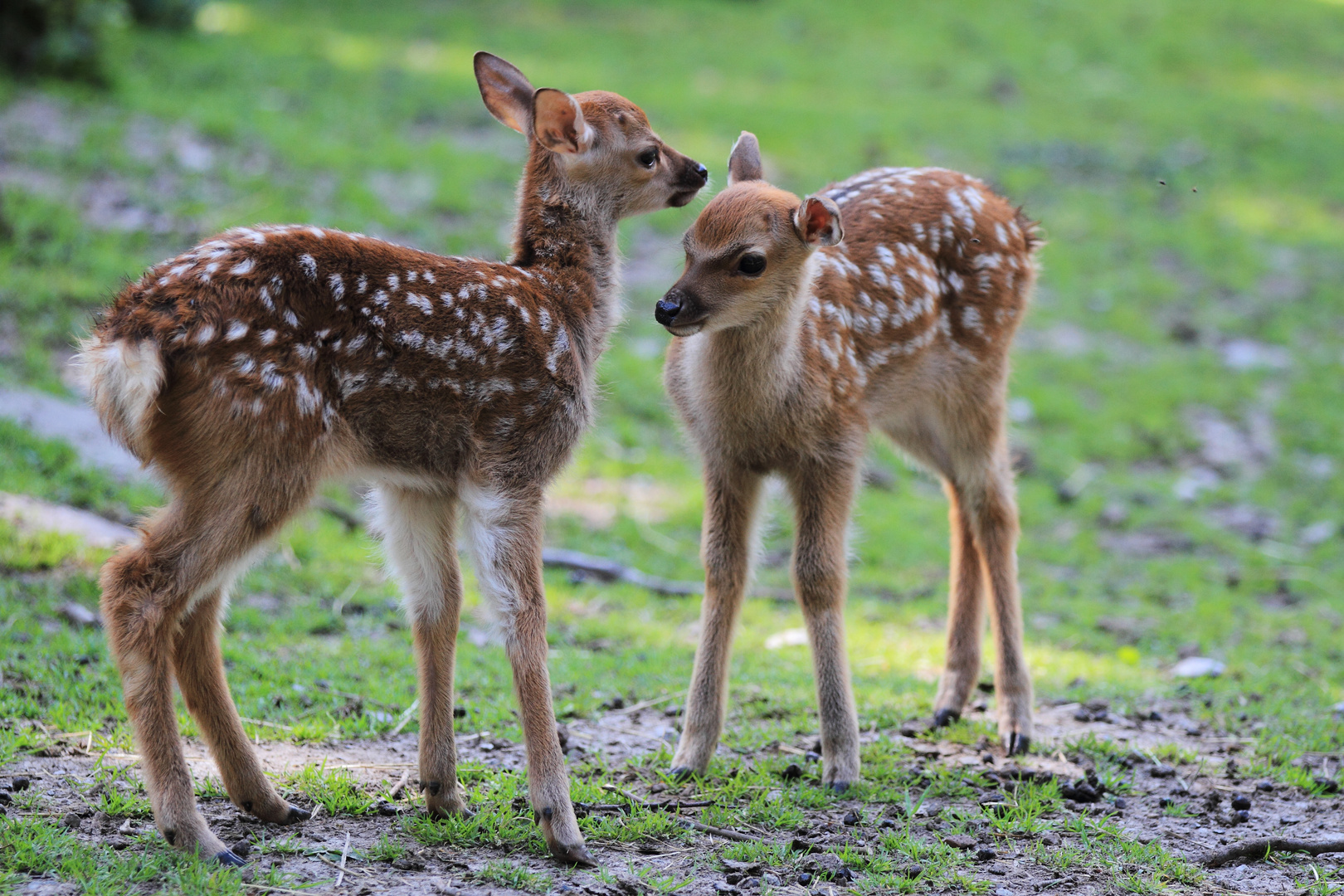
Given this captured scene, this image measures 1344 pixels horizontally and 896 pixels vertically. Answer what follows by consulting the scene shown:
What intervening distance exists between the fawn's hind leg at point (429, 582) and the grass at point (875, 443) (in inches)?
14.9

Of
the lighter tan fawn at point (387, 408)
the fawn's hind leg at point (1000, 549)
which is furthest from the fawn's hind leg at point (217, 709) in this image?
the fawn's hind leg at point (1000, 549)

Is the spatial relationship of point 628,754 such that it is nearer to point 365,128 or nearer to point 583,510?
point 583,510

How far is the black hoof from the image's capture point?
4160mm

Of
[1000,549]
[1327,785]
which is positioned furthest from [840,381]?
[1327,785]

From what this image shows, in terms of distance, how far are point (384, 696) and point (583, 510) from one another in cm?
329

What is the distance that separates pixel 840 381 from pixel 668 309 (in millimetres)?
968

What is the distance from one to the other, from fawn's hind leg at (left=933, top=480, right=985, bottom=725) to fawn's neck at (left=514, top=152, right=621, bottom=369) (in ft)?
6.59

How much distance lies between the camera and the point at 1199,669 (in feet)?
22.5

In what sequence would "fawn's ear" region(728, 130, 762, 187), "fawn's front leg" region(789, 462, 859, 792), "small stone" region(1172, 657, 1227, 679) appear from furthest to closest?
"small stone" region(1172, 657, 1227, 679) < "fawn's ear" region(728, 130, 762, 187) < "fawn's front leg" region(789, 462, 859, 792)

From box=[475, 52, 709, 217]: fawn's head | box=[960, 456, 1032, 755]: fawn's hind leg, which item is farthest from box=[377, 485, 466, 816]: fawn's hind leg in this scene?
box=[960, 456, 1032, 755]: fawn's hind leg

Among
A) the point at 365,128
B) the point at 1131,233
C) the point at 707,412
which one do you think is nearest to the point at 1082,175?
the point at 1131,233

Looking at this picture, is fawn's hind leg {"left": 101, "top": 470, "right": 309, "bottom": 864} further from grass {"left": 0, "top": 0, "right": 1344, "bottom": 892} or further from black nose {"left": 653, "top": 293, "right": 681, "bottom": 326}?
black nose {"left": 653, "top": 293, "right": 681, "bottom": 326}

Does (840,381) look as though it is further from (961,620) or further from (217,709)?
(217,709)

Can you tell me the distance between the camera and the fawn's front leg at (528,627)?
13.8 feet
